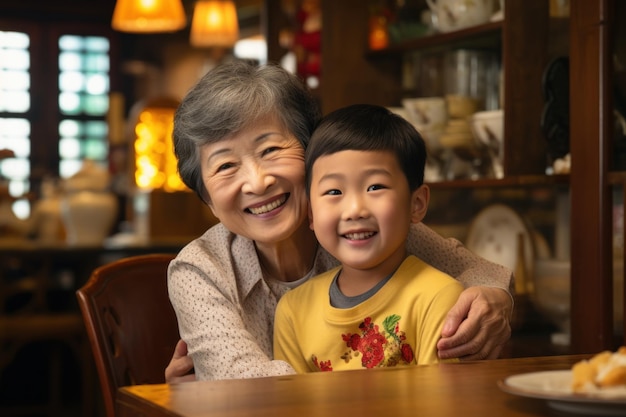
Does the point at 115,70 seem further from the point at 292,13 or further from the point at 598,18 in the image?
the point at 598,18

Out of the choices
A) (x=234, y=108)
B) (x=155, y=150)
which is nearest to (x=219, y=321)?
(x=234, y=108)

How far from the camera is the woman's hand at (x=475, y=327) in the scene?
1.42m

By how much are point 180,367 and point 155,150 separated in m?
3.70

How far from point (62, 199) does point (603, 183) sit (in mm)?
4009

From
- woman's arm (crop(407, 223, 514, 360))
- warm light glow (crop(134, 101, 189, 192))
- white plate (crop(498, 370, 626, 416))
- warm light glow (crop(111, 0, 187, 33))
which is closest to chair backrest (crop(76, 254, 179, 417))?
woman's arm (crop(407, 223, 514, 360))

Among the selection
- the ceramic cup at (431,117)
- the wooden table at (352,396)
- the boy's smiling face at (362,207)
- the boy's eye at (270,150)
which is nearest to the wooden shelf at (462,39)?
the ceramic cup at (431,117)

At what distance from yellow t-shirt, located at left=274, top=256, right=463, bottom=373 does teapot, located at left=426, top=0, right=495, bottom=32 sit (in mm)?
1393

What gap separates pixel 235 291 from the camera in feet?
5.58

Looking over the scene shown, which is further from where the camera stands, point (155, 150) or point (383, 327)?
point (155, 150)

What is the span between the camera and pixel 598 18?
2.11 meters

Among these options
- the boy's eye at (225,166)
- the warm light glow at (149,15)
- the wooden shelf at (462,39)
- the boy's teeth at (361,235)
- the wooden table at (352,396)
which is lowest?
the wooden table at (352,396)

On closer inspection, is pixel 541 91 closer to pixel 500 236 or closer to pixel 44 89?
pixel 500 236

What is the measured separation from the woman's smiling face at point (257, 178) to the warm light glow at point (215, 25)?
187 inches

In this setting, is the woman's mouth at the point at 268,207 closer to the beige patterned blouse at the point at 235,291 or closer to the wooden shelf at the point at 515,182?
the beige patterned blouse at the point at 235,291
